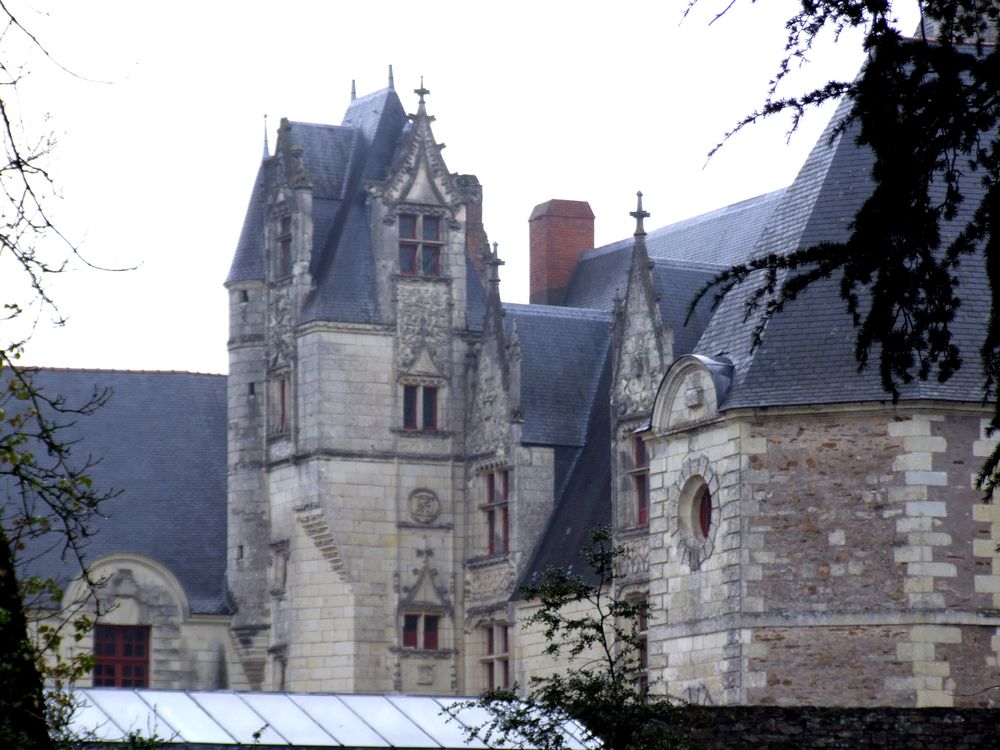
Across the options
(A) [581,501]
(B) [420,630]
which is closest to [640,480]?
(A) [581,501]

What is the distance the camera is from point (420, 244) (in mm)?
42031

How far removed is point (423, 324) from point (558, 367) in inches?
94.3

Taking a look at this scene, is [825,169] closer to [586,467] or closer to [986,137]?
[986,137]

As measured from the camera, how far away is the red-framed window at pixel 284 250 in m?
42.3

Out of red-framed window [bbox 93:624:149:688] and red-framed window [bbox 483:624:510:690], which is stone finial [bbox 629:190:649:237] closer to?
red-framed window [bbox 483:624:510:690]

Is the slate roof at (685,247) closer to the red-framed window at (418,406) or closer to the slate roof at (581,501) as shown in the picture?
the slate roof at (581,501)

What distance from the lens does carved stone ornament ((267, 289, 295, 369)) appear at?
41875 mm

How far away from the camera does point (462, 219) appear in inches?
1667

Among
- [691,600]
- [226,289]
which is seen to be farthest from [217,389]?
[691,600]

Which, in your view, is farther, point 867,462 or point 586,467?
point 586,467

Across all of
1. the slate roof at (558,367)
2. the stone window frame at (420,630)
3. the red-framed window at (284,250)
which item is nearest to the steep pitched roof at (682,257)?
the slate roof at (558,367)

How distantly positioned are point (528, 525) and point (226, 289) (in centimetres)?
745

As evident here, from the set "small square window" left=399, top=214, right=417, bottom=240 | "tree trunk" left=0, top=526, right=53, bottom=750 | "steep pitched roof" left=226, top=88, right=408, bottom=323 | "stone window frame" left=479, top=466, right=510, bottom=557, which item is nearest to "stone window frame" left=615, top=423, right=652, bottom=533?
"stone window frame" left=479, top=466, right=510, bottom=557

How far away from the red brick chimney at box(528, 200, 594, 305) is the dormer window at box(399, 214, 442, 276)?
4.22 m
